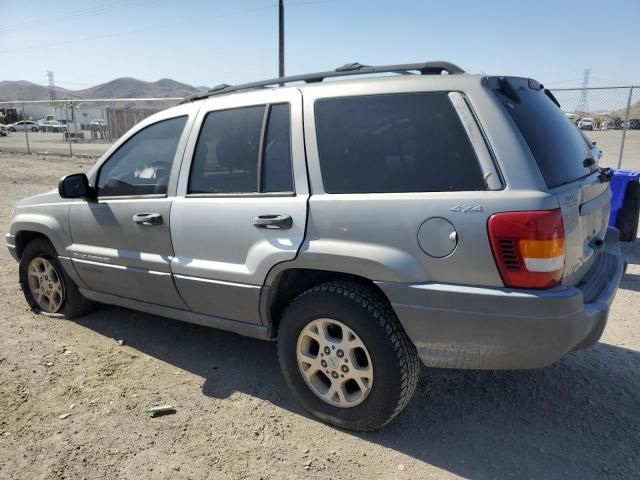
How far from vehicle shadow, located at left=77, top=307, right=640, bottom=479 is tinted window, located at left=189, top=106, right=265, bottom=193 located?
1.33m

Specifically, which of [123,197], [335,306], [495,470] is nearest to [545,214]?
[335,306]

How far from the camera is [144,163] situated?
366 centimetres

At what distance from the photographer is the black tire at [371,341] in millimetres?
2561

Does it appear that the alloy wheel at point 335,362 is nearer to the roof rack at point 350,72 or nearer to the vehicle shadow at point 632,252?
the roof rack at point 350,72

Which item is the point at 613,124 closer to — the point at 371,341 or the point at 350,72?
the point at 350,72

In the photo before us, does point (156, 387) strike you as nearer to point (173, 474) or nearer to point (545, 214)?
point (173, 474)

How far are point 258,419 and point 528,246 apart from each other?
6.05 feet

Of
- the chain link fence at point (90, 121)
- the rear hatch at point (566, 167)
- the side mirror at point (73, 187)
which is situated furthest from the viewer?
the chain link fence at point (90, 121)

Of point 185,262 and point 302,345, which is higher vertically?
point 185,262

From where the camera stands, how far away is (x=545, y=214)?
2207 mm

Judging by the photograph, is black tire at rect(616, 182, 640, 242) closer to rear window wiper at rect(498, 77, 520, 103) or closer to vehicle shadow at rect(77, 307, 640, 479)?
vehicle shadow at rect(77, 307, 640, 479)

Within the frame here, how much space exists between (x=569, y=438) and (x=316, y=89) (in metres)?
2.44

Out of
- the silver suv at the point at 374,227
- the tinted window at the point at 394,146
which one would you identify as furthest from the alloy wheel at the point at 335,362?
the tinted window at the point at 394,146

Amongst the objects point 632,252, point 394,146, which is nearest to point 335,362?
point 394,146
